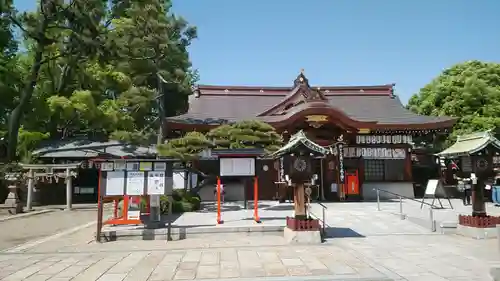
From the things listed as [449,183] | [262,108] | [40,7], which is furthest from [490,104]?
[40,7]

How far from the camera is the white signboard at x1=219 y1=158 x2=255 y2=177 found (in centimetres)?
1187

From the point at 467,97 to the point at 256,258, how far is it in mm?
26573

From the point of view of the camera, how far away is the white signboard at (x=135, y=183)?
34.6 ft

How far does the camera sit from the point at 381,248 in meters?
9.02

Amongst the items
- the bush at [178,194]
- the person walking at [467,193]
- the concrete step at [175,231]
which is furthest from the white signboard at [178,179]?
the person walking at [467,193]

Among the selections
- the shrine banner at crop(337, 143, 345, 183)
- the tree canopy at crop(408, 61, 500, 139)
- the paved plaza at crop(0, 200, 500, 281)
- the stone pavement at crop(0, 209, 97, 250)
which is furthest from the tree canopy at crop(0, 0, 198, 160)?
the tree canopy at crop(408, 61, 500, 139)

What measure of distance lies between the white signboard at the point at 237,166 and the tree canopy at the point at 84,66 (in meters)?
10.9

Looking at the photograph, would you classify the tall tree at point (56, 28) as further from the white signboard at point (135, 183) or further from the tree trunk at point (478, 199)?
the tree trunk at point (478, 199)

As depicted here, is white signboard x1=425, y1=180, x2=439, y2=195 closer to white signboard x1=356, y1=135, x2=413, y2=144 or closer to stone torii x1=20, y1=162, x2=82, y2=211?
white signboard x1=356, y1=135, x2=413, y2=144

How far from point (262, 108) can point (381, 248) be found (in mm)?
18135

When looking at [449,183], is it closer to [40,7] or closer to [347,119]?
[347,119]

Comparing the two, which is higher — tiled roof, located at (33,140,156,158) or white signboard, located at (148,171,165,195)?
tiled roof, located at (33,140,156,158)

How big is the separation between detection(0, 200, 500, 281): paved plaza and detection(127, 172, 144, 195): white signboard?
1.46m

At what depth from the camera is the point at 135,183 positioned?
34.7 feet
